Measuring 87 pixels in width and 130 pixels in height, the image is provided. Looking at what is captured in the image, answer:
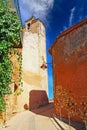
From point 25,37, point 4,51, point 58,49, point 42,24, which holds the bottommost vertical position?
point 4,51

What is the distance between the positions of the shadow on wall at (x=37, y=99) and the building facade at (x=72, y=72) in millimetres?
10509

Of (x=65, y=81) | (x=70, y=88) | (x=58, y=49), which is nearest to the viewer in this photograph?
(x=70, y=88)

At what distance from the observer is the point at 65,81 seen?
548 inches

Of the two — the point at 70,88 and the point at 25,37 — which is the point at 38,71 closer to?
the point at 25,37

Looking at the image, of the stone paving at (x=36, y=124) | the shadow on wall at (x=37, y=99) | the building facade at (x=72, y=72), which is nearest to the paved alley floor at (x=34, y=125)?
the stone paving at (x=36, y=124)

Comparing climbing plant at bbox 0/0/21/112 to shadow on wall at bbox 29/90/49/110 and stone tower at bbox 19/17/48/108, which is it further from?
shadow on wall at bbox 29/90/49/110

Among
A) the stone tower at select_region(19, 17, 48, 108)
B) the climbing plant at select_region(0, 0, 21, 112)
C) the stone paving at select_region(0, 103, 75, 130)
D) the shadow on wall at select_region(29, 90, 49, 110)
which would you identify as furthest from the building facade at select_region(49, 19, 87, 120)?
the stone tower at select_region(19, 17, 48, 108)

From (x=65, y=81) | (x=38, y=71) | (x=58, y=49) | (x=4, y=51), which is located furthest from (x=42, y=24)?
(x=4, y=51)

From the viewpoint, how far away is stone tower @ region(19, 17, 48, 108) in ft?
88.8

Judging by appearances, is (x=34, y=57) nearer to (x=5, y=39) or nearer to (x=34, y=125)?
(x=34, y=125)

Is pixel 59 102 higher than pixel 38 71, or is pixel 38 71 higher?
pixel 38 71

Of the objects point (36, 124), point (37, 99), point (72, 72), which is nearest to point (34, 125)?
point (36, 124)

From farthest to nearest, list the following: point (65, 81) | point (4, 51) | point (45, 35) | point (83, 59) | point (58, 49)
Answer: point (45, 35), point (58, 49), point (65, 81), point (83, 59), point (4, 51)

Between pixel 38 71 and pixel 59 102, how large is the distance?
15.7 metres
